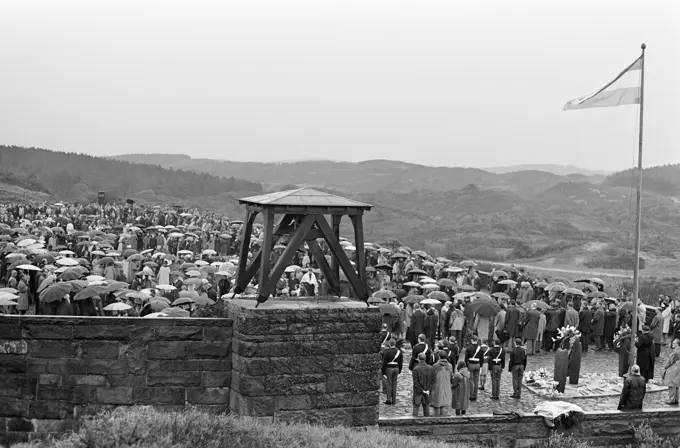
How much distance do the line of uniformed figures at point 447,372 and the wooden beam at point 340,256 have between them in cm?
412

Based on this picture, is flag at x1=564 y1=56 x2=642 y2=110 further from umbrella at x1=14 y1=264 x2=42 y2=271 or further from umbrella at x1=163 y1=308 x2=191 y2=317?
umbrella at x1=14 y1=264 x2=42 y2=271

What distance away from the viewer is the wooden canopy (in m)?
10.5

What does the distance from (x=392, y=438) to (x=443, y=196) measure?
410 ft

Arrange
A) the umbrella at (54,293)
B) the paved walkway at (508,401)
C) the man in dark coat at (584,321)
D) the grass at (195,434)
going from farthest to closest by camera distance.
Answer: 1. the man in dark coat at (584,321)
2. the umbrella at (54,293)
3. the paved walkway at (508,401)
4. the grass at (195,434)

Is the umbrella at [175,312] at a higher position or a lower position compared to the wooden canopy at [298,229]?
lower

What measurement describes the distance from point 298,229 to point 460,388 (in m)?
5.88

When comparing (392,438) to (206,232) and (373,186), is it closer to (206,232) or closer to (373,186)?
(206,232)

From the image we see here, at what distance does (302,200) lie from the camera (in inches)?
420

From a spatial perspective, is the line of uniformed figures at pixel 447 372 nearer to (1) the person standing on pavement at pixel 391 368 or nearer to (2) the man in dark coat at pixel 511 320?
(1) the person standing on pavement at pixel 391 368

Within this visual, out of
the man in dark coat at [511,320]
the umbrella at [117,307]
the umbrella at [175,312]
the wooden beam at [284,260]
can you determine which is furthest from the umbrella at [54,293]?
the man in dark coat at [511,320]

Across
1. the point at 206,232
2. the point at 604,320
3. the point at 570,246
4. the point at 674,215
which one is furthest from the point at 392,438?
the point at 674,215

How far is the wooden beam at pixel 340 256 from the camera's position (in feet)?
35.7

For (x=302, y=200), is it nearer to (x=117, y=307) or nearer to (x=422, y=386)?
(x=422, y=386)

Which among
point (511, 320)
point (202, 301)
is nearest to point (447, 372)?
point (202, 301)
